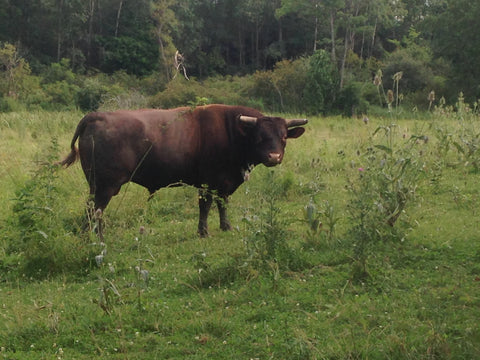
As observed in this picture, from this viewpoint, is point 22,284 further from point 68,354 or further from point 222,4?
point 222,4

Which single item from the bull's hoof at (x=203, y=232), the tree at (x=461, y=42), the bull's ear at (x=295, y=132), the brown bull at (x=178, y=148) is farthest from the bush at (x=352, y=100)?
the bull's hoof at (x=203, y=232)

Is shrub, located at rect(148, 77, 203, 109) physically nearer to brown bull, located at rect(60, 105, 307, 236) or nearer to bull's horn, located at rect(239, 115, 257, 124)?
brown bull, located at rect(60, 105, 307, 236)

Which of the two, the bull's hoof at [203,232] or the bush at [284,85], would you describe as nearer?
the bull's hoof at [203,232]

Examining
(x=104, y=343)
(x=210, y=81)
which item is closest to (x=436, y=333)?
(x=104, y=343)

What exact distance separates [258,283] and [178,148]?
113 inches

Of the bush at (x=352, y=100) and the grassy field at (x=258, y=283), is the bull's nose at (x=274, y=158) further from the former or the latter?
the bush at (x=352, y=100)

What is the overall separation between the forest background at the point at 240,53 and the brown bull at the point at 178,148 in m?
18.8

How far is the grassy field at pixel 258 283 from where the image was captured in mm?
4117

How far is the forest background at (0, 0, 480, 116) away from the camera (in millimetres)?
31359

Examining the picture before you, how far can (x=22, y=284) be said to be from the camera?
5750mm

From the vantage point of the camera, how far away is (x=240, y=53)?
2212 inches

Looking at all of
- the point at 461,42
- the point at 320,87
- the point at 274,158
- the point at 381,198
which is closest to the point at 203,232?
the point at 274,158

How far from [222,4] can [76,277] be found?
53.6 m

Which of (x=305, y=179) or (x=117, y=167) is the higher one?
(x=117, y=167)
